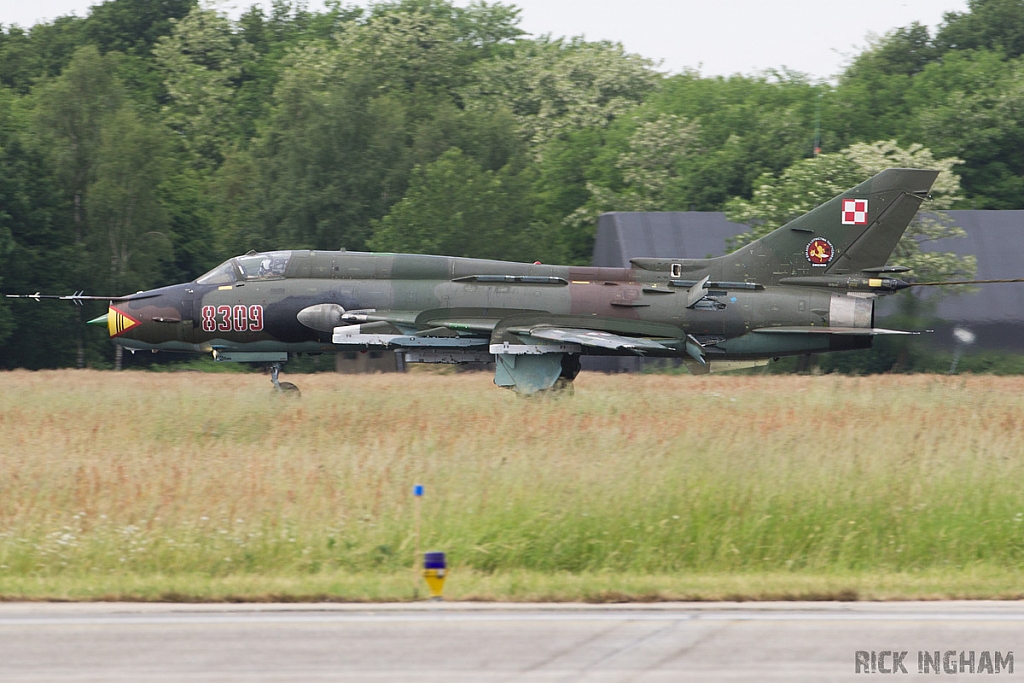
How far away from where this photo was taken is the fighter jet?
2128cm

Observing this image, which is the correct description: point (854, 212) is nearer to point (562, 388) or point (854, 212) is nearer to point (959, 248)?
point (562, 388)

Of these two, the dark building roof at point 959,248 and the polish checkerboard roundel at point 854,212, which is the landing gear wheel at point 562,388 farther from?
the dark building roof at point 959,248

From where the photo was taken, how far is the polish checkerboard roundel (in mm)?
21469

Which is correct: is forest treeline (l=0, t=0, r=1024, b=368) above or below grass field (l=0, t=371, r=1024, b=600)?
above

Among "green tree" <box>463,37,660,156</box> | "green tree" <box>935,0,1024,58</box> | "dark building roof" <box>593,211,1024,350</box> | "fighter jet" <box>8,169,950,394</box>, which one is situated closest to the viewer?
"fighter jet" <box>8,169,950,394</box>

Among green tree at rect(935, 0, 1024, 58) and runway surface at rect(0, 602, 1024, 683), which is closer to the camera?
runway surface at rect(0, 602, 1024, 683)

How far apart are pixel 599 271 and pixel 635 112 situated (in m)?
46.1

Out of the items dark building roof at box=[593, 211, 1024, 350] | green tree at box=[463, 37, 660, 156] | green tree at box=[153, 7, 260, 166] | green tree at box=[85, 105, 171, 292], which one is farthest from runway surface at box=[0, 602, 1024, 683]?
green tree at box=[153, 7, 260, 166]

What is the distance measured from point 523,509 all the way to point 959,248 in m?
27.9

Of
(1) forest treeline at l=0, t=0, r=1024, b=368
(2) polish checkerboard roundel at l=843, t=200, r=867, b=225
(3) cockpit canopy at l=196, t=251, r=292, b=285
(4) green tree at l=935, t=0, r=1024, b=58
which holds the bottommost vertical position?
(3) cockpit canopy at l=196, t=251, r=292, b=285

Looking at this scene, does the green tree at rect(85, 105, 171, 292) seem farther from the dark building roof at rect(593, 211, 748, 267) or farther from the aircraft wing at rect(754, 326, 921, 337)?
the aircraft wing at rect(754, 326, 921, 337)

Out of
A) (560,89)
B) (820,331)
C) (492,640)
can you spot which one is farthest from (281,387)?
(560,89)

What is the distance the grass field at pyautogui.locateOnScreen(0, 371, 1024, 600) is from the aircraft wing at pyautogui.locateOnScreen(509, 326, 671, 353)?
79.6 inches

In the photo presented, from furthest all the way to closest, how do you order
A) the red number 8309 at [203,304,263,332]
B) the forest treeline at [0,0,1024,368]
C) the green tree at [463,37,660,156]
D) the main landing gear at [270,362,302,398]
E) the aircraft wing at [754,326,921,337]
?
the green tree at [463,37,660,156] < the forest treeline at [0,0,1024,368] < the main landing gear at [270,362,302,398] < the red number 8309 at [203,304,263,332] < the aircraft wing at [754,326,921,337]
